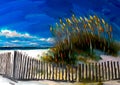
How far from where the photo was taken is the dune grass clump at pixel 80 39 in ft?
8.53

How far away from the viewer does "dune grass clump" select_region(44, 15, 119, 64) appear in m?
2.60

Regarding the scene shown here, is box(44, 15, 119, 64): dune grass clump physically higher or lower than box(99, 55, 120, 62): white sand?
higher

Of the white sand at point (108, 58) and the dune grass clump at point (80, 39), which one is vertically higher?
the dune grass clump at point (80, 39)

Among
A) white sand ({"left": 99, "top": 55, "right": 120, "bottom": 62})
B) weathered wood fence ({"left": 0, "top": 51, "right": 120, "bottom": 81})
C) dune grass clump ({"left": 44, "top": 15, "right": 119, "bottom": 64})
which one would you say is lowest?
weathered wood fence ({"left": 0, "top": 51, "right": 120, "bottom": 81})

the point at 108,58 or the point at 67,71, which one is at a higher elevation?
the point at 108,58

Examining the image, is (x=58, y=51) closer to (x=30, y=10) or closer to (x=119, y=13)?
(x=30, y=10)

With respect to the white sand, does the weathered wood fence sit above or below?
below

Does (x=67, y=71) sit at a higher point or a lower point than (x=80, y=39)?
lower

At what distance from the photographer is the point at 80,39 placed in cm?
264

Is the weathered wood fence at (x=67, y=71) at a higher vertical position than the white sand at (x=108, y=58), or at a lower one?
lower

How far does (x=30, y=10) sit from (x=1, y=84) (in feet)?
2.55

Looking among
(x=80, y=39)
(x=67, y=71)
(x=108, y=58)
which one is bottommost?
A: (x=67, y=71)

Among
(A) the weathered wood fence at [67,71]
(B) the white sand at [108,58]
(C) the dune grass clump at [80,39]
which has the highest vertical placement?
(C) the dune grass clump at [80,39]

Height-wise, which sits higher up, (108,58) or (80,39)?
(80,39)
